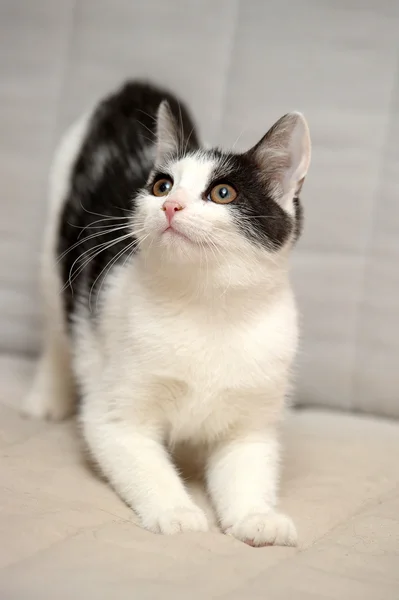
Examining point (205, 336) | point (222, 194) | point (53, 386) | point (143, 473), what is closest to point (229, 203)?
point (222, 194)

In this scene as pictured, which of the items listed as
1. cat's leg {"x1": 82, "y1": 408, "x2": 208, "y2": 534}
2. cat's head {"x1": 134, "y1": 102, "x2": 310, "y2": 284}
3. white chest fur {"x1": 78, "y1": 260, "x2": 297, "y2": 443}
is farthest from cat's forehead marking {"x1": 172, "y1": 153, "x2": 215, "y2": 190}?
cat's leg {"x1": 82, "y1": 408, "x2": 208, "y2": 534}

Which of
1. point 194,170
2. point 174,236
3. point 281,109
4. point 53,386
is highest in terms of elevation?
point 281,109

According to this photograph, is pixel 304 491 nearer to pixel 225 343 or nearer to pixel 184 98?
pixel 225 343

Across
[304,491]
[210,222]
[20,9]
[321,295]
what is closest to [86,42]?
[20,9]

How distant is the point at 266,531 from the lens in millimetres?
1241

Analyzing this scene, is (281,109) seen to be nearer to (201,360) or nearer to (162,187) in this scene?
(162,187)

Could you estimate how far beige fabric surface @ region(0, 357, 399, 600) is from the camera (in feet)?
3.41

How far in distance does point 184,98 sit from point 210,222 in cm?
105

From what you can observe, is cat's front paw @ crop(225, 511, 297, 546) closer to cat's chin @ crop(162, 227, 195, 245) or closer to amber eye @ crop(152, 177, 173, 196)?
cat's chin @ crop(162, 227, 195, 245)

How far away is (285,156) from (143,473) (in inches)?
26.8

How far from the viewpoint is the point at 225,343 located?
55.5 inches

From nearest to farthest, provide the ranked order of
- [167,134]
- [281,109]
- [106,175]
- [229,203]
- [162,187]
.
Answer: [229,203], [162,187], [167,134], [106,175], [281,109]

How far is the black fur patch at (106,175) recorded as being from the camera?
177cm

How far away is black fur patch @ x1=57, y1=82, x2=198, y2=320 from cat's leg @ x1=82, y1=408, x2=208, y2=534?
408mm
